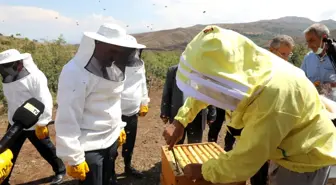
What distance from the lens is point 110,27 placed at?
2.58 m

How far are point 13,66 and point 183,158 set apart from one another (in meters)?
2.80

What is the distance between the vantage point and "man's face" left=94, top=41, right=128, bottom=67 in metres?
2.56

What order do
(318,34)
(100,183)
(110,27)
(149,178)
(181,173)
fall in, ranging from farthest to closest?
(149,178)
(318,34)
(100,183)
(110,27)
(181,173)

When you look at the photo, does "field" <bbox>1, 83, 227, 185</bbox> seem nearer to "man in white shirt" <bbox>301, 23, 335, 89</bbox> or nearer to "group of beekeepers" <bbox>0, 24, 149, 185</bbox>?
"group of beekeepers" <bbox>0, 24, 149, 185</bbox>

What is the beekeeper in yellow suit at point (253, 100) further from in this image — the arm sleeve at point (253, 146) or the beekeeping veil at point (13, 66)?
the beekeeping veil at point (13, 66)

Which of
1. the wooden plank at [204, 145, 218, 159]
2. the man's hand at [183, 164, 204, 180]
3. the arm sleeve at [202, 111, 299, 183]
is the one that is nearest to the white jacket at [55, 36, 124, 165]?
the wooden plank at [204, 145, 218, 159]

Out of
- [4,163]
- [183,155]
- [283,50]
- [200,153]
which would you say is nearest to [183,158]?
[183,155]

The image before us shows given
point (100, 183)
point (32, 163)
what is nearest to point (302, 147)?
point (100, 183)

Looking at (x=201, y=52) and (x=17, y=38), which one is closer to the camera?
(x=201, y=52)

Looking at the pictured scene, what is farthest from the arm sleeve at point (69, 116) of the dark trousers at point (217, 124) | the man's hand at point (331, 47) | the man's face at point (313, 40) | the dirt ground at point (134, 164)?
the man's face at point (313, 40)

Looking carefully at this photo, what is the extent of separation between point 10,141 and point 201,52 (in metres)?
1.07

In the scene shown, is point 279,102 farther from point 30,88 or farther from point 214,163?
point 30,88

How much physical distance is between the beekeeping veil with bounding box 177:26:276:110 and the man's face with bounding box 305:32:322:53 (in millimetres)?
2868

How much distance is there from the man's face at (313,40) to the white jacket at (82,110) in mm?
2734
